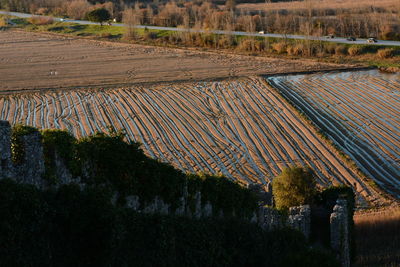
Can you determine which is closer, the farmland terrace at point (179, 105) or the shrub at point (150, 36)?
the farmland terrace at point (179, 105)

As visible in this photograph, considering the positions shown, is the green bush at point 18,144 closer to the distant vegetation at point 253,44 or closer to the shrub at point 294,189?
the shrub at point 294,189

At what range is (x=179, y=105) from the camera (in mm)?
37125

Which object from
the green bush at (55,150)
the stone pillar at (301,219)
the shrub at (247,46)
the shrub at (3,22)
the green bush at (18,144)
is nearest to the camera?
the green bush at (18,144)

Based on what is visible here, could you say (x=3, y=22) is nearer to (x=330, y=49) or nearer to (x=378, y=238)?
(x=330, y=49)

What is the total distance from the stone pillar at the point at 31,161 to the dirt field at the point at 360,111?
16.6 meters

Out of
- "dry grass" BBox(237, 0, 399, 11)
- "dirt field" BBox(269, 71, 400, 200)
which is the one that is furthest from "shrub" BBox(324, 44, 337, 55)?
"dry grass" BBox(237, 0, 399, 11)

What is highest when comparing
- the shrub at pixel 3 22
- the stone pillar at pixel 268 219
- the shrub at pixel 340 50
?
the shrub at pixel 3 22

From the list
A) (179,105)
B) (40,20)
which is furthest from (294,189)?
(40,20)

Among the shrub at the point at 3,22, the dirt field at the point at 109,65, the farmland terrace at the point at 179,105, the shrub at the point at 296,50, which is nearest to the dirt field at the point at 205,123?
the farmland terrace at the point at 179,105

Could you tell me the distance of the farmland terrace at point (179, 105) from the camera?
27.6m

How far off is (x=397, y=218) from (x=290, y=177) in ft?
11.4

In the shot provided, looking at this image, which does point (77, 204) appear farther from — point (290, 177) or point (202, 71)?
point (202, 71)

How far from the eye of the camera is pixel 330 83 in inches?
1724

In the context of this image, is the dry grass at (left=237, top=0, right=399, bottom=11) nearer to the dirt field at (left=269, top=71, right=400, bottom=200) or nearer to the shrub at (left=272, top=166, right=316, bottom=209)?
the dirt field at (left=269, top=71, right=400, bottom=200)
